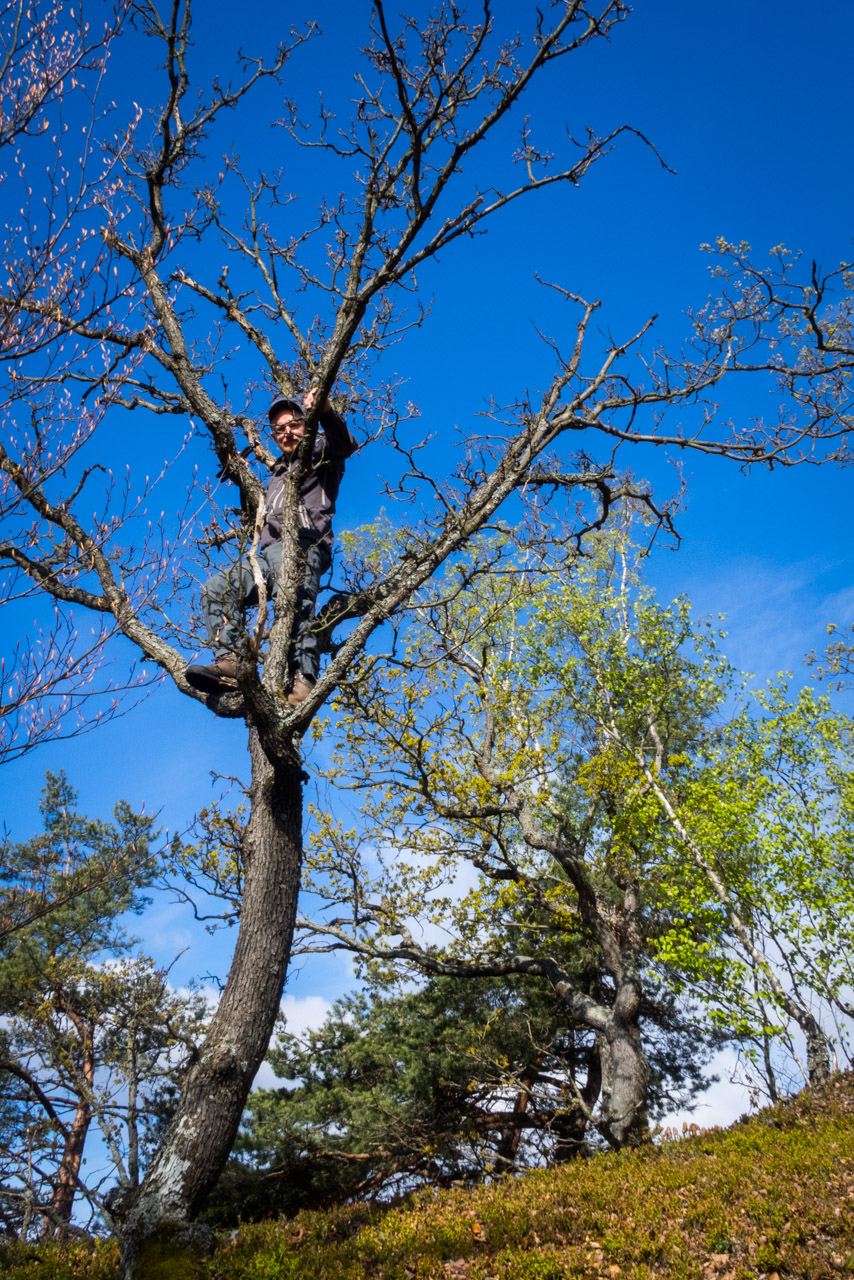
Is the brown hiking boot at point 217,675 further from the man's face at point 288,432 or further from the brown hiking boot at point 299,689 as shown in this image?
the man's face at point 288,432

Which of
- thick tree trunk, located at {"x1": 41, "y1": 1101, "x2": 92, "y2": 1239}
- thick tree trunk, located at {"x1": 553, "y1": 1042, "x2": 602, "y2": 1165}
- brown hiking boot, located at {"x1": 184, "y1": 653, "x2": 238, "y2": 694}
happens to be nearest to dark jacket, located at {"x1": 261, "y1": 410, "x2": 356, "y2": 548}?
brown hiking boot, located at {"x1": 184, "y1": 653, "x2": 238, "y2": 694}

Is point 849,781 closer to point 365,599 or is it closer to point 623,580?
point 623,580

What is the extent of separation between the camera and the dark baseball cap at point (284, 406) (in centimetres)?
640

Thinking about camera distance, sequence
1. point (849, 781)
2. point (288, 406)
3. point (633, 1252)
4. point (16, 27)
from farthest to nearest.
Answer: point (849, 781) < point (288, 406) < point (633, 1252) < point (16, 27)

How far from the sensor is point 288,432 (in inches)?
252

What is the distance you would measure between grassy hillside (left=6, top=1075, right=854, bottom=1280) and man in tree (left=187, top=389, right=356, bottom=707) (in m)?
3.40

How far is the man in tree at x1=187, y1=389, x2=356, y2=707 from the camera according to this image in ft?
17.2

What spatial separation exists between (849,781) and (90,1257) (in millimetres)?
15558

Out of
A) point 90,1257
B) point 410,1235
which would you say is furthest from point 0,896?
point 410,1235

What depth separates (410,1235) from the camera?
5.78 meters

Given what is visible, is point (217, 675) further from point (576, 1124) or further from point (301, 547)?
point (576, 1124)

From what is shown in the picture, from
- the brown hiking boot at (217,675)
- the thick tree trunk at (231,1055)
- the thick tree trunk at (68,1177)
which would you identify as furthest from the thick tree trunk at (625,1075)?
the brown hiking boot at (217,675)

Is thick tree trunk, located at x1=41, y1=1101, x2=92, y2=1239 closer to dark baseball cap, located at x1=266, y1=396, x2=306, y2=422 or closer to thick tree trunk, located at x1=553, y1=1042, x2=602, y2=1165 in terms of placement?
thick tree trunk, located at x1=553, y1=1042, x2=602, y2=1165

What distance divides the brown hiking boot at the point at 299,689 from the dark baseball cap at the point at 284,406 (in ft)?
8.02
